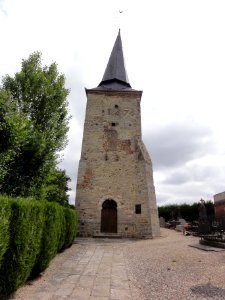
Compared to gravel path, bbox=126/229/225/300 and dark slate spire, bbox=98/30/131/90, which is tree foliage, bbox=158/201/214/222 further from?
gravel path, bbox=126/229/225/300

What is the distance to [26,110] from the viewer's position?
448 inches

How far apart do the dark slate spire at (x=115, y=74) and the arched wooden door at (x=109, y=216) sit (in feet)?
32.6

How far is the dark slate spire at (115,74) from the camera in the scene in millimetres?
22031

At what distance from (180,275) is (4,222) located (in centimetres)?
441

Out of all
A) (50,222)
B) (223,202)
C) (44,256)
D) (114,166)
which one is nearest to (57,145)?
(50,222)

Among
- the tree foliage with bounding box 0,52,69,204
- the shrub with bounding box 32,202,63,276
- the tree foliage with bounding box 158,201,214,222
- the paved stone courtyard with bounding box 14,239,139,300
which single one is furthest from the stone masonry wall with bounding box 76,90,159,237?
the tree foliage with bounding box 158,201,214,222

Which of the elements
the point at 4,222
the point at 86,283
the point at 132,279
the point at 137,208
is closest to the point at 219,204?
the point at 137,208

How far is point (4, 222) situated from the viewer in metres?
3.99

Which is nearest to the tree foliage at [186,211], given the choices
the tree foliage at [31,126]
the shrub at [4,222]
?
the tree foliage at [31,126]

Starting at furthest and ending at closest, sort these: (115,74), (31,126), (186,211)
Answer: (186,211) → (115,74) → (31,126)

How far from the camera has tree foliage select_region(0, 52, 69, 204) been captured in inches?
333

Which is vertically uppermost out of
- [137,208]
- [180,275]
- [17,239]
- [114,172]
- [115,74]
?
[115,74]

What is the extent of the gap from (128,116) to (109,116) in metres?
1.58

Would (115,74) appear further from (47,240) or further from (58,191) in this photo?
(47,240)
